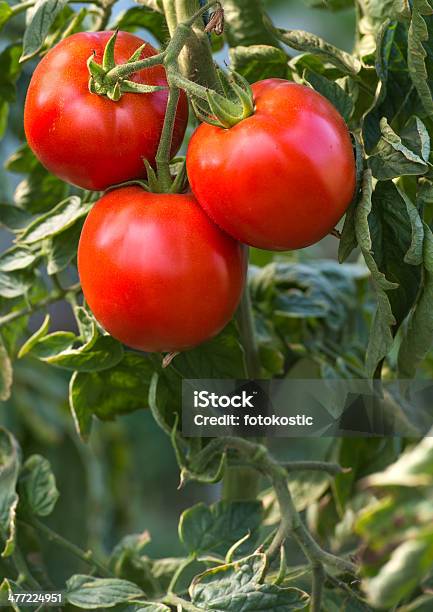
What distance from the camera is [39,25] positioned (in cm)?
64

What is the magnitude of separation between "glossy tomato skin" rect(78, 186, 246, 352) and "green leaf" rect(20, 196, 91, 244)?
3.5 inches

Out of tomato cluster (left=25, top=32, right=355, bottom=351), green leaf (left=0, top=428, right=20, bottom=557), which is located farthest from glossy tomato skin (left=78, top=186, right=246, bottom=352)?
green leaf (left=0, top=428, right=20, bottom=557)

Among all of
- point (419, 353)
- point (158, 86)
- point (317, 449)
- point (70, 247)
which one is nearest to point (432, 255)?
point (419, 353)

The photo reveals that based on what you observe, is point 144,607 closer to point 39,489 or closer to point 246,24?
point 39,489

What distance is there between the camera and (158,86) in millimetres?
583

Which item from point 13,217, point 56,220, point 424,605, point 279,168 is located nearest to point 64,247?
point 56,220

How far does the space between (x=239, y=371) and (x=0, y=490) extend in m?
0.24

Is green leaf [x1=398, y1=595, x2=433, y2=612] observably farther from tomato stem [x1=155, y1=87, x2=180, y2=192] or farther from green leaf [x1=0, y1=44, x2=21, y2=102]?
green leaf [x1=0, y1=44, x2=21, y2=102]

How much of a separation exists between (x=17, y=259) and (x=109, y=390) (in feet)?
0.45

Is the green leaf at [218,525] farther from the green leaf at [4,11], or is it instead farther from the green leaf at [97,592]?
the green leaf at [4,11]

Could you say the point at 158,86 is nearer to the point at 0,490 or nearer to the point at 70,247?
the point at 70,247

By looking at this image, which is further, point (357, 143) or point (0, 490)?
point (0, 490)

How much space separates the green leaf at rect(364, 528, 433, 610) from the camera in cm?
37

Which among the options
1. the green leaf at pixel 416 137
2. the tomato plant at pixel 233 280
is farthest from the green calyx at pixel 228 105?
the green leaf at pixel 416 137
